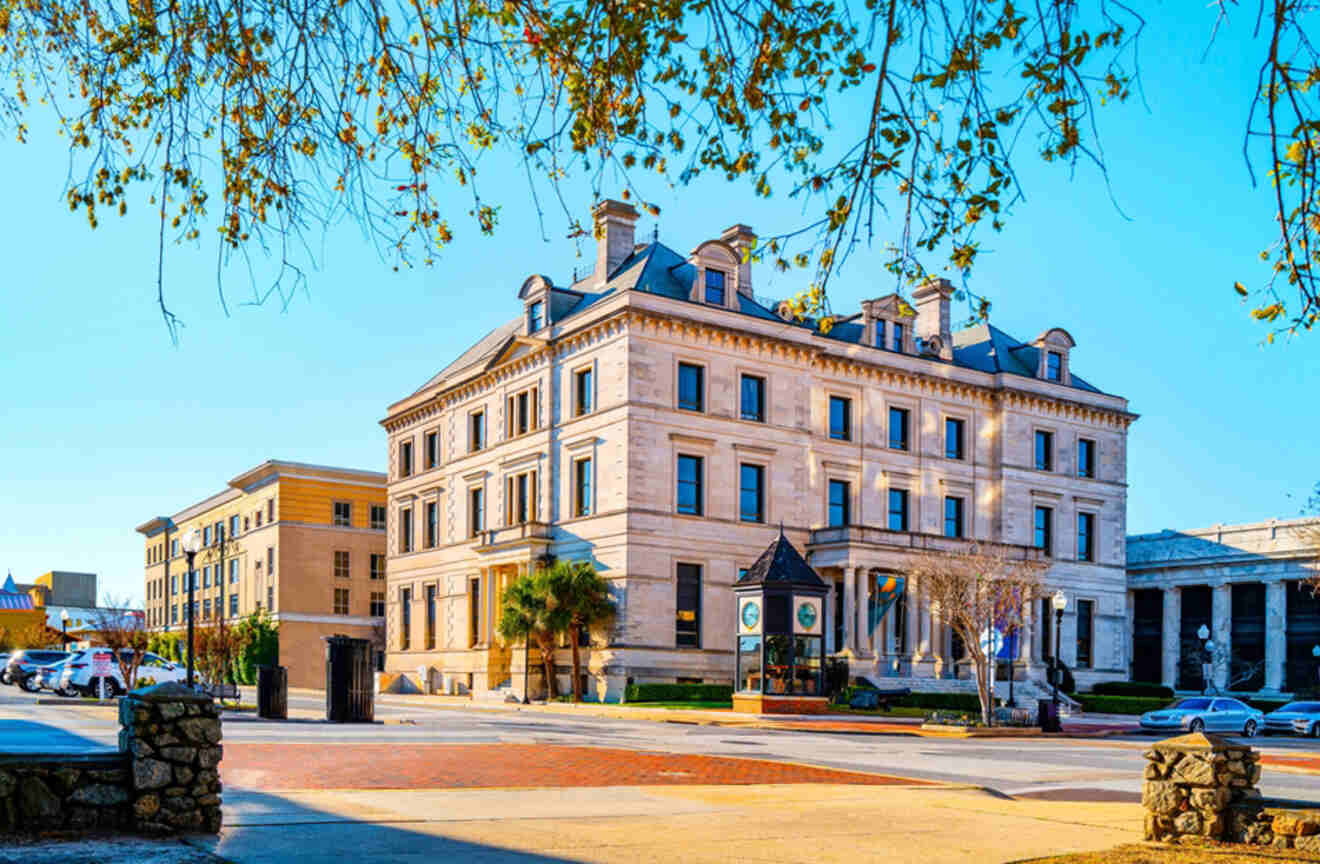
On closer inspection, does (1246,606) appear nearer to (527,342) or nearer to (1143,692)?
(1143,692)

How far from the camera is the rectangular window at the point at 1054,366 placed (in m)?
66.1

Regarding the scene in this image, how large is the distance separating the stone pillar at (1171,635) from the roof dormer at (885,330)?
31.2 meters

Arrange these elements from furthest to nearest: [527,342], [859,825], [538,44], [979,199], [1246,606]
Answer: [1246,606] < [527,342] < [859,825] < [538,44] < [979,199]

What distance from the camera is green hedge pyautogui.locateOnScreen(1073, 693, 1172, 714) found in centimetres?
5794

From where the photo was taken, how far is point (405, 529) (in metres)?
69.5

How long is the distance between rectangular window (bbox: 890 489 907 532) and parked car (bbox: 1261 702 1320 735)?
1818 cm

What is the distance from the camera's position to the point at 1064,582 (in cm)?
6481

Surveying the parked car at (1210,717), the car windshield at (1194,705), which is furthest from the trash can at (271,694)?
the car windshield at (1194,705)

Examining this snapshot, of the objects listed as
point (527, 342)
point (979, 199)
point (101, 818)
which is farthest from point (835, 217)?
point (527, 342)

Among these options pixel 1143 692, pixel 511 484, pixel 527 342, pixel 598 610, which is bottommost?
pixel 1143 692

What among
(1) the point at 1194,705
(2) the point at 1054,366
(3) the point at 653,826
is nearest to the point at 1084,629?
(2) the point at 1054,366

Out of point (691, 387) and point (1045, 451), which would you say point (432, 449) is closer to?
point (691, 387)

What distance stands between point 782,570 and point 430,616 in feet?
96.5

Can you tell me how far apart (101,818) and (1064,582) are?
59705 millimetres
